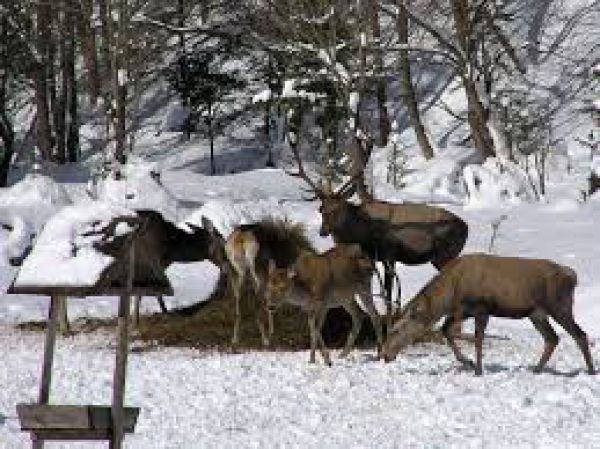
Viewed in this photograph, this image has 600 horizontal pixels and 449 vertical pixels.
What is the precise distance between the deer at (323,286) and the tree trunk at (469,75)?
13.2 meters

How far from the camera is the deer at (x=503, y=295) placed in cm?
1146

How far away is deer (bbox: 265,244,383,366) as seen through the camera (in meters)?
12.0

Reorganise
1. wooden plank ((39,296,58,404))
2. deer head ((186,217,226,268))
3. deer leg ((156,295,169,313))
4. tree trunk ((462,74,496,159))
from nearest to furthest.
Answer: wooden plank ((39,296,58,404)), deer head ((186,217,226,268)), deer leg ((156,295,169,313)), tree trunk ((462,74,496,159))

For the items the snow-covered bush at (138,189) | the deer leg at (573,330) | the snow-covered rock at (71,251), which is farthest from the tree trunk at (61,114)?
the snow-covered rock at (71,251)

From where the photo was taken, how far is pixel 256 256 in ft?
43.7

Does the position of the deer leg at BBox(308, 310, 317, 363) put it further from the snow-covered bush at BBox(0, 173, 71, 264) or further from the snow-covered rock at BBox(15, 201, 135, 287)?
the snow-covered bush at BBox(0, 173, 71, 264)

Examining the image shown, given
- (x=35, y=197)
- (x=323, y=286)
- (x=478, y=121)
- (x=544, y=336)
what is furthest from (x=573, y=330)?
(x=478, y=121)

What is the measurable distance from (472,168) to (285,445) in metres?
17.1

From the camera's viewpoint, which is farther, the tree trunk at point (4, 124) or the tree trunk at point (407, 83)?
the tree trunk at point (4, 124)

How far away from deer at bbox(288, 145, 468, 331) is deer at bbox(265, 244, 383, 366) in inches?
57.4

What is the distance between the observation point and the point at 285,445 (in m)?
9.19

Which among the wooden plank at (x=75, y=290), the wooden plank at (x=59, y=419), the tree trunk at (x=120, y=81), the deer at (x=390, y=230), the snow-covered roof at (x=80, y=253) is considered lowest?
the wooden plank at (x=59, y=419)

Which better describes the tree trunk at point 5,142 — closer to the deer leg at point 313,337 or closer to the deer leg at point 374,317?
the deer leg at point 374,317

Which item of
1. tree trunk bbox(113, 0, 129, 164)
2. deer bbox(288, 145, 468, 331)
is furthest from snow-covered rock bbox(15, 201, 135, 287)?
tree trunk bbox(113, 0, 129, 164)
